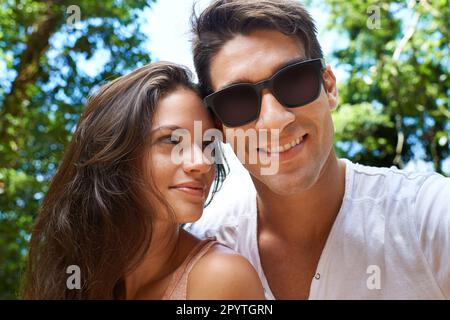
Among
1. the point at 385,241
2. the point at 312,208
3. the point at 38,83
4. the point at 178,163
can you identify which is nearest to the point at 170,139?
the point at 178,163

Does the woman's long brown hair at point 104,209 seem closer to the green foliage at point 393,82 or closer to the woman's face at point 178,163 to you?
the woman's face at point 178,163

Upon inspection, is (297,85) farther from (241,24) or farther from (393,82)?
(393,82)

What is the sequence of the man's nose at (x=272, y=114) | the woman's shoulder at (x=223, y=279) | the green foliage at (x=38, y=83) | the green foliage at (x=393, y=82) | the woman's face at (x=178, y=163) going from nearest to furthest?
the woman's shoulder at (x=223, y=279), the woman's face at (x=178, y=163), the man's nose at (x=272, y=114), the green foliage at (x=38, y=83), the green foliage at (x=393, y=82)

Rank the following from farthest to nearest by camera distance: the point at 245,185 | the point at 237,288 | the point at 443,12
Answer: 1. the point at 443,12
2. the point at 245,185
3. the point at 237,288

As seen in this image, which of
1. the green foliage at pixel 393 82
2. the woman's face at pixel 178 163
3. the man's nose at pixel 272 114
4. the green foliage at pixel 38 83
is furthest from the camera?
the green foliage at pixel 393 82

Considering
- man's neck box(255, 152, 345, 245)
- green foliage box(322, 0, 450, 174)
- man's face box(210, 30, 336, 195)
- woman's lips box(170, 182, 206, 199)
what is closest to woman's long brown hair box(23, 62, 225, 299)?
woman's lips box(170, 182, 206, 199)

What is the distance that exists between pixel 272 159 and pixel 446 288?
73 centimetres

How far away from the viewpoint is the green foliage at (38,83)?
568 cm

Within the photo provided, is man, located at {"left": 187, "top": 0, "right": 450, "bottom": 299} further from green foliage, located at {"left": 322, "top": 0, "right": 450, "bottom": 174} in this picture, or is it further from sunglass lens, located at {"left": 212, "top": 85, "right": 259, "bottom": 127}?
green foliage, located at {"left": 322, "top": 0, "right": 450, "bottom": 174}

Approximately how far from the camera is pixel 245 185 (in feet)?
8.52

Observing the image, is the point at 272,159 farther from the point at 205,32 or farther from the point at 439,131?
the point at 439,131

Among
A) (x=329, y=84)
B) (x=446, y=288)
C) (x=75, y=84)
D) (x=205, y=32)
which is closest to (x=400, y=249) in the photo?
(x=446, y=288)

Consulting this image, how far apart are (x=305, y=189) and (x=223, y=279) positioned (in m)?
0.52

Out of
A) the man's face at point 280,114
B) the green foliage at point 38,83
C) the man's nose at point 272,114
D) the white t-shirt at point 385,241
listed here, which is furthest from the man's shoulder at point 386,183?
the green foliage at point 38,83
